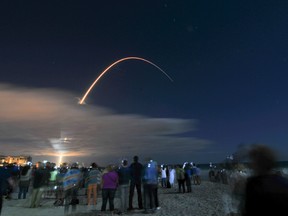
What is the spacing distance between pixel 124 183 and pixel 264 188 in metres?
10.5

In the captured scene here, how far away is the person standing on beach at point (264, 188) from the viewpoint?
258cm

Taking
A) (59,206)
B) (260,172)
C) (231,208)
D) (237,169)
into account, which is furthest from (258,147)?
(59,206)

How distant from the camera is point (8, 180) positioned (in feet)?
21.5

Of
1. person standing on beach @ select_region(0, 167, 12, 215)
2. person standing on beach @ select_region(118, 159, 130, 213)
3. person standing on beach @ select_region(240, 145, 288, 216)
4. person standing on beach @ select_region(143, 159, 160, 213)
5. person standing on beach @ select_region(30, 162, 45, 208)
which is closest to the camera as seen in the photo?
person standing on beach @ select_region(240, 145, 288, 216)

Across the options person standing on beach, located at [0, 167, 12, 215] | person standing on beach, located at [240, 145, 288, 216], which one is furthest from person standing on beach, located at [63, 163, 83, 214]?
person standing on beach, located at [240, 145, 288, 216]

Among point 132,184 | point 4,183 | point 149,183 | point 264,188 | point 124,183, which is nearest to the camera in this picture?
point 264,188

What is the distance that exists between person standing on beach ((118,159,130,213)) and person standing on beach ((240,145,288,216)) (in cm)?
940

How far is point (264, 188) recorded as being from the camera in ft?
8.82

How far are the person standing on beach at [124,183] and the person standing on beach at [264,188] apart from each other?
940 centimetres

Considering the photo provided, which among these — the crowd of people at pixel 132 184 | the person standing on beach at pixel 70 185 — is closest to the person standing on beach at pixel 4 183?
the crowd of people at pixel 132 184

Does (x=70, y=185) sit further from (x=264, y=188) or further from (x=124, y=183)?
(x=264, y=188)

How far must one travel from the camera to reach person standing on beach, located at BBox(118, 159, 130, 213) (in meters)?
12.0

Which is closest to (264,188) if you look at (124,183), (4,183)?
(4,183)

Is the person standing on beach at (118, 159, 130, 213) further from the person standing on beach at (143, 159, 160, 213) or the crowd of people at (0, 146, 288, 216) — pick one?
the person standing on beach at (143, 159, 160, 213)
